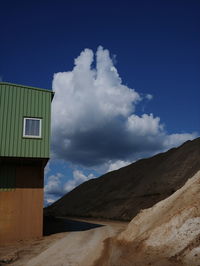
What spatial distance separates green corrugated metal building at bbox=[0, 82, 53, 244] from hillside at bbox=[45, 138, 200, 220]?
2308 centimetres

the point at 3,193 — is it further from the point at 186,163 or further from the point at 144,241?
the point at 186,163

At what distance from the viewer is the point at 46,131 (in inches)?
864

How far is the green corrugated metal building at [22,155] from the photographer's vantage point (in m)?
21.0

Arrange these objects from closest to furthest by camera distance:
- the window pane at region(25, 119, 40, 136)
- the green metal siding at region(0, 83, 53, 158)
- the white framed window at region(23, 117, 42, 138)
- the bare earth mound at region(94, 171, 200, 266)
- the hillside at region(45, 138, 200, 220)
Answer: the bare earth mound at region(94, 171, 200, 266) → the green metal siding at region(0, 83, 53, 158) → the white framed window at region(23, 117, 42, 138) → the window pane at region(25, 119, 40, 136) → the hillside at region(45, 138, 200, 220)

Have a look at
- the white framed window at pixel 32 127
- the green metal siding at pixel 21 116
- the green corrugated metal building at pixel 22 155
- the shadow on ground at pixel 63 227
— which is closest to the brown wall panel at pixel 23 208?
the green corrugated metal building at pixel 22 155

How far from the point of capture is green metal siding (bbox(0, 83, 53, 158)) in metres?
20.9

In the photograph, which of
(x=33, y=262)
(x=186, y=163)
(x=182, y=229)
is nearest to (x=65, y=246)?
(x=33, y=262)

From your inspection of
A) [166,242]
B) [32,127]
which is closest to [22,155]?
[32,127]

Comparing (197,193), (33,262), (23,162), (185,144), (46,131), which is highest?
(185,144)

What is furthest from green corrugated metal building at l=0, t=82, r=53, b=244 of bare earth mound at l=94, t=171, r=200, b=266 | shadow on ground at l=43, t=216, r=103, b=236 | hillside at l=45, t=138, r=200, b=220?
hillside at l=45, t=138, r=200, b=220

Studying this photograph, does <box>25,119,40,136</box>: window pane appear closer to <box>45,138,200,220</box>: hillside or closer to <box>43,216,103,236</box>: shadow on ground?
<box>43,216,103,236</box>: shadow on ground

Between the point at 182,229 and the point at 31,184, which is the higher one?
the point at 31,184

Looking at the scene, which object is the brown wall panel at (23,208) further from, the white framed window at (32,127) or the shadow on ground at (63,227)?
the shadow on ground at (63,227)

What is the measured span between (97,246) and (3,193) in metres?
8.57
